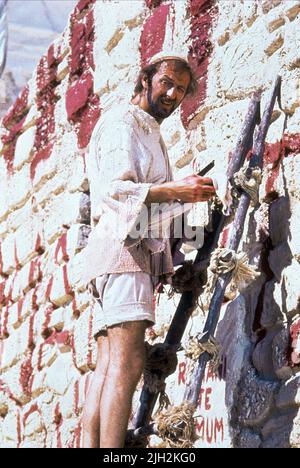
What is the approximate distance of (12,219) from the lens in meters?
5.61

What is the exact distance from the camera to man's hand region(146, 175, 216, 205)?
316 centimetres

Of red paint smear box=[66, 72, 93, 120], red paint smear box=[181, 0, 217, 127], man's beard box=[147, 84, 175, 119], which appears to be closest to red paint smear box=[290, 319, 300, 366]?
man's beard box=[147, 84, 175, 119]

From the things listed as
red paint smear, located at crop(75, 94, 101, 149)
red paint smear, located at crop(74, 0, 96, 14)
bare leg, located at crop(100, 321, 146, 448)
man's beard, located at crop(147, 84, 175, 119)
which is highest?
red paint smear, located at crop(74, 0, 96, 14)

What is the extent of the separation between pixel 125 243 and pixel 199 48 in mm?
1125

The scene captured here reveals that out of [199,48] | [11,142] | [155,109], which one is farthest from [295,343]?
[11,142]

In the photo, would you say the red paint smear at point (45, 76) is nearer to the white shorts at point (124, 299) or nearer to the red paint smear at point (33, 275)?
the red paint smear at point (33, 275)

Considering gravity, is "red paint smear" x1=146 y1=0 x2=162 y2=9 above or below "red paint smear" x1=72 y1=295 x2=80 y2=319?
above

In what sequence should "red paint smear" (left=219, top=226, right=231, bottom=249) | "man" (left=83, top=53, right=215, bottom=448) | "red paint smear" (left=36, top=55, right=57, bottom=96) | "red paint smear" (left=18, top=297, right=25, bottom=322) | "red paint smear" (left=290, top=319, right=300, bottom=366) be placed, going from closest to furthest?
"man" (left=83, top=53, right=215, bottom=448) → "red paint smear" (left=290, top=319, right=300, bottom=366) → "red paint smear" (left=219, top=226, right=231, bottom=249) → "red paint smear" (left=18, top=297, right=25, bottom=322) → "red paint smear" (left=36, top=55, right=57, bottom=96)

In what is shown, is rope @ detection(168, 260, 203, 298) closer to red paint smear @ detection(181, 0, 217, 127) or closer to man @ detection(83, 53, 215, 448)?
man @ detection(83, 53, 215, 448)

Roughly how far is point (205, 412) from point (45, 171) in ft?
6.72

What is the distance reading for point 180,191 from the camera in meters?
3.17

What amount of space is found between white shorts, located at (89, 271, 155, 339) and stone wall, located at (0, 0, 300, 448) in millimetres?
386

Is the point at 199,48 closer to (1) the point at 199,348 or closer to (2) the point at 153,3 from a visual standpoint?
(2) the point at 153,3

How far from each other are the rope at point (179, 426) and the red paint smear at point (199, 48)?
1.31 metres
